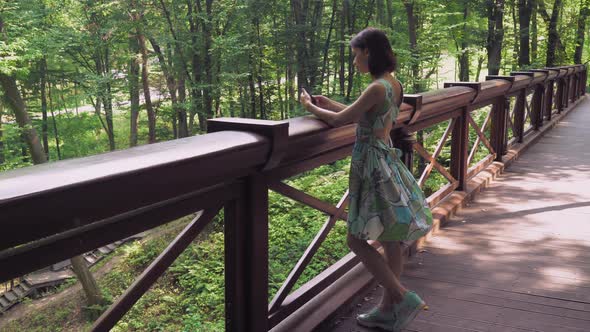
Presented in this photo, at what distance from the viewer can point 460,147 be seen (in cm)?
502

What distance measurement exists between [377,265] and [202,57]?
20.9m

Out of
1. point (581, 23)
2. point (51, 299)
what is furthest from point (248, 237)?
point (581, 23)

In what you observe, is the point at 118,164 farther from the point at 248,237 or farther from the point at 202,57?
the point at 202,57

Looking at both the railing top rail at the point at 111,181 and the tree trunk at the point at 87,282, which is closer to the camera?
the railing top rail at the point at 111,181

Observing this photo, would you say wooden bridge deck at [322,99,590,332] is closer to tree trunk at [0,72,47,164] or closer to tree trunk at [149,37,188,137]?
tree trunk at [0,72,47,164]

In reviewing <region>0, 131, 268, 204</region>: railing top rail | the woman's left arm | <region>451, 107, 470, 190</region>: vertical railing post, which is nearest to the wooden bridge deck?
<region>451, 107, 470, 190</region>: vertical railing post

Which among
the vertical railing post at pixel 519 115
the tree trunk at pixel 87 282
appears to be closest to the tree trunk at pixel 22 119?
the tree trunk at pixel 87 282

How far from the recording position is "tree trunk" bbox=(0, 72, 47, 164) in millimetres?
14938

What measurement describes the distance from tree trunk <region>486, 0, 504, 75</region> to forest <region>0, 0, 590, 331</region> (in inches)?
1.7

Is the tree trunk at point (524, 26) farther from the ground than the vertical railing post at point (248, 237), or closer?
farther from the ground

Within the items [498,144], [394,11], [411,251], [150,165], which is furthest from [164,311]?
[394,11]

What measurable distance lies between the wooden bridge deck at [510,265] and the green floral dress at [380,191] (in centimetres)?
60

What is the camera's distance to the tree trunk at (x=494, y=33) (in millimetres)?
18766

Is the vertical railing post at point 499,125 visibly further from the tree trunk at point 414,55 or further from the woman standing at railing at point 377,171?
the tree trunk at point 414,55
